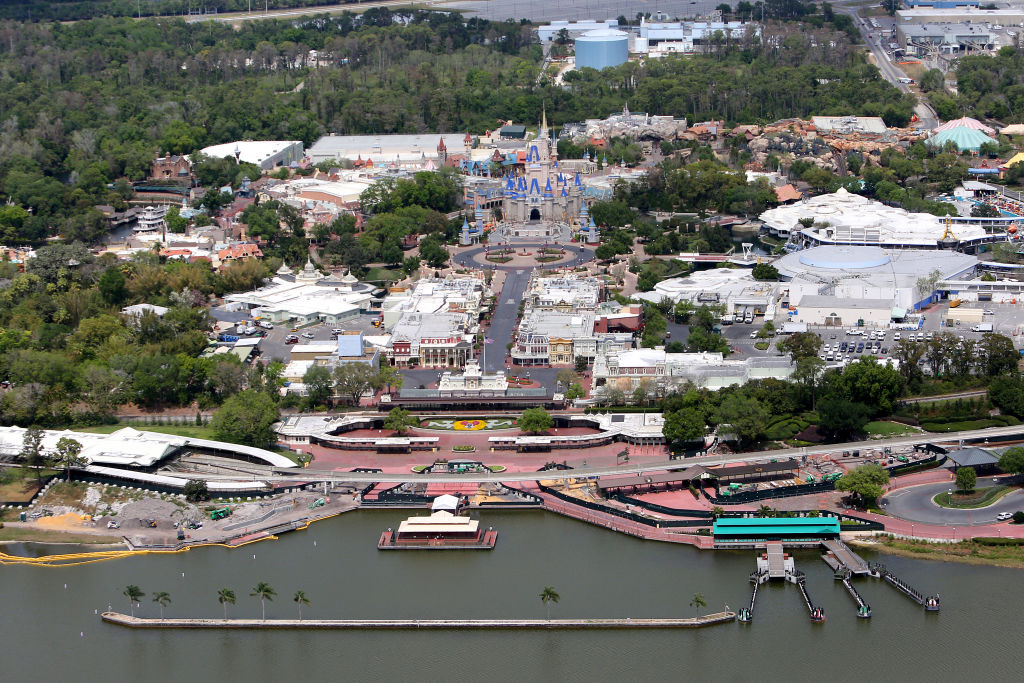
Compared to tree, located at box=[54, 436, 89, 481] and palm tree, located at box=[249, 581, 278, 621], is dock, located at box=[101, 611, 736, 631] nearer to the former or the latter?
palm tree, located at box=[249, 581, 278, 621]

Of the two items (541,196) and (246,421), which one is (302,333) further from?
(541,196)

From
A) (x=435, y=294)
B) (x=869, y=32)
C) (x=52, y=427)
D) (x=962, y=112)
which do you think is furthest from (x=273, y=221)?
(x=869, y=32)

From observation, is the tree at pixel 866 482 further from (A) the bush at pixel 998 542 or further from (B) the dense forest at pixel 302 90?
(B) the dense forest at pixel 302 90

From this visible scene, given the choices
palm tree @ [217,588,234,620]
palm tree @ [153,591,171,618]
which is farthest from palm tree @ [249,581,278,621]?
palm tree @ [153,591,171,618]

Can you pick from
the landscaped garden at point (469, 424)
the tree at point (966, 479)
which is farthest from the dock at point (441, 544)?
the tree at point (966, 479)

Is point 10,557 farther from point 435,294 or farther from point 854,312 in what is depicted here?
point 854,312

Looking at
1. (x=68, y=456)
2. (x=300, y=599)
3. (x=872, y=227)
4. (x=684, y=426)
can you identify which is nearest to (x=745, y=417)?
(x=684, y=426)
